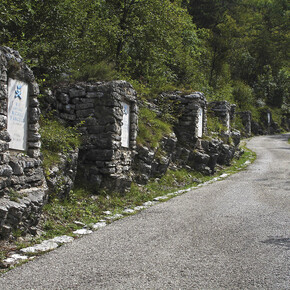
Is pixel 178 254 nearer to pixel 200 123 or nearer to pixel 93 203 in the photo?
pixel 93 203

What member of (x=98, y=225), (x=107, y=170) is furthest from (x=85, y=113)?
(x=98, y=225)

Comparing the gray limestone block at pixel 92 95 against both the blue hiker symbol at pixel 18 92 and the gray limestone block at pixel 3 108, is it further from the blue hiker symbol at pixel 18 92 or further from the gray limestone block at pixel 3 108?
the gray limestone block at pixel 3 108

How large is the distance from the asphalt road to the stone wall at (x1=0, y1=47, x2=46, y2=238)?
936 mm

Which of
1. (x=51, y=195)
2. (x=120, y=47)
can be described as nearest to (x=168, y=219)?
(x=51, y=195)

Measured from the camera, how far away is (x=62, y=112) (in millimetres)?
10023

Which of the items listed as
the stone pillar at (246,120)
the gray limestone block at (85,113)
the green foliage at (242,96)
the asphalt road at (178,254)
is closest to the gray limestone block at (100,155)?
the gray limestone block at (85,113)

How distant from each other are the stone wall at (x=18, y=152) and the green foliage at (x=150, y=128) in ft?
17.9

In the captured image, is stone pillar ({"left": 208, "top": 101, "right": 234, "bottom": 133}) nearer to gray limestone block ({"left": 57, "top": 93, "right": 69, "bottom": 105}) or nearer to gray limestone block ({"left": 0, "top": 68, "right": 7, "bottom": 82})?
gray limestone block ({"left": 57, "top": 93, "right": 69, "bottom": 105})

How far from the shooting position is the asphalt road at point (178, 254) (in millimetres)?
4566

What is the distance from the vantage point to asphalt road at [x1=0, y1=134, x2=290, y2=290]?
457cm

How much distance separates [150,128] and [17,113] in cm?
742

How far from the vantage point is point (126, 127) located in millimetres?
10953

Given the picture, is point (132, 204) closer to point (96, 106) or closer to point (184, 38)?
point (96, 106)

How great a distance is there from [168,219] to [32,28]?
706cm
